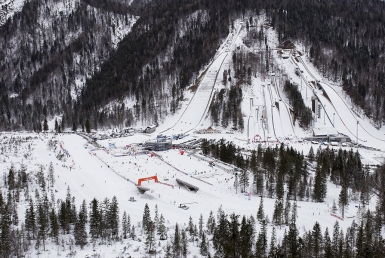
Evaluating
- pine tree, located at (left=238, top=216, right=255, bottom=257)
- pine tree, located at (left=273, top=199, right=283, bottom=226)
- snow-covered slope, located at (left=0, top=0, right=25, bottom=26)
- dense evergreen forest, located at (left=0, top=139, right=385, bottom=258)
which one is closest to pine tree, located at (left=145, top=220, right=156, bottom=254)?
dense evergreen forest, located at (left=0, top=139, right=385, bottom=258)

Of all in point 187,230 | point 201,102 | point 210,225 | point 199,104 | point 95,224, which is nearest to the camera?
point 95,224

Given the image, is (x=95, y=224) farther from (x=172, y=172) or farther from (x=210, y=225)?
(x=172, y=172)

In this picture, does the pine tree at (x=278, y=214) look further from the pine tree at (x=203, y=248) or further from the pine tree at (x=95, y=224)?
the pine tree at (x=95, y=224)

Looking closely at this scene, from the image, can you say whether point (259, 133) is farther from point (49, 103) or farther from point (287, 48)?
point (49, 103)

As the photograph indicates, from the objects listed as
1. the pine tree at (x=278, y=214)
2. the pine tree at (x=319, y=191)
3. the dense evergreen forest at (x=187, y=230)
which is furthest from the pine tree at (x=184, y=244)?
the pine tree at (x=319, y=191)

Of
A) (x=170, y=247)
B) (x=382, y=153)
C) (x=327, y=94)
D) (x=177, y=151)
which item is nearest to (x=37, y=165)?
(x=177, y=151)

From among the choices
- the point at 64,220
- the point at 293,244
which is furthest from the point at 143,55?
the point at 293,244

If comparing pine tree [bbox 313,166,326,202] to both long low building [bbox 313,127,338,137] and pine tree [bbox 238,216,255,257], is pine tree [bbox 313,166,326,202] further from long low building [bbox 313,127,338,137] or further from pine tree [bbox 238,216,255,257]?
long low building [bbox 313,127,338,137]

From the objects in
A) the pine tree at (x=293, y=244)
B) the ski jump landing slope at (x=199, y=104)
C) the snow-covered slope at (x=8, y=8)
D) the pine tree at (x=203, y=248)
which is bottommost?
the pine tree at (x=203, y=248)
